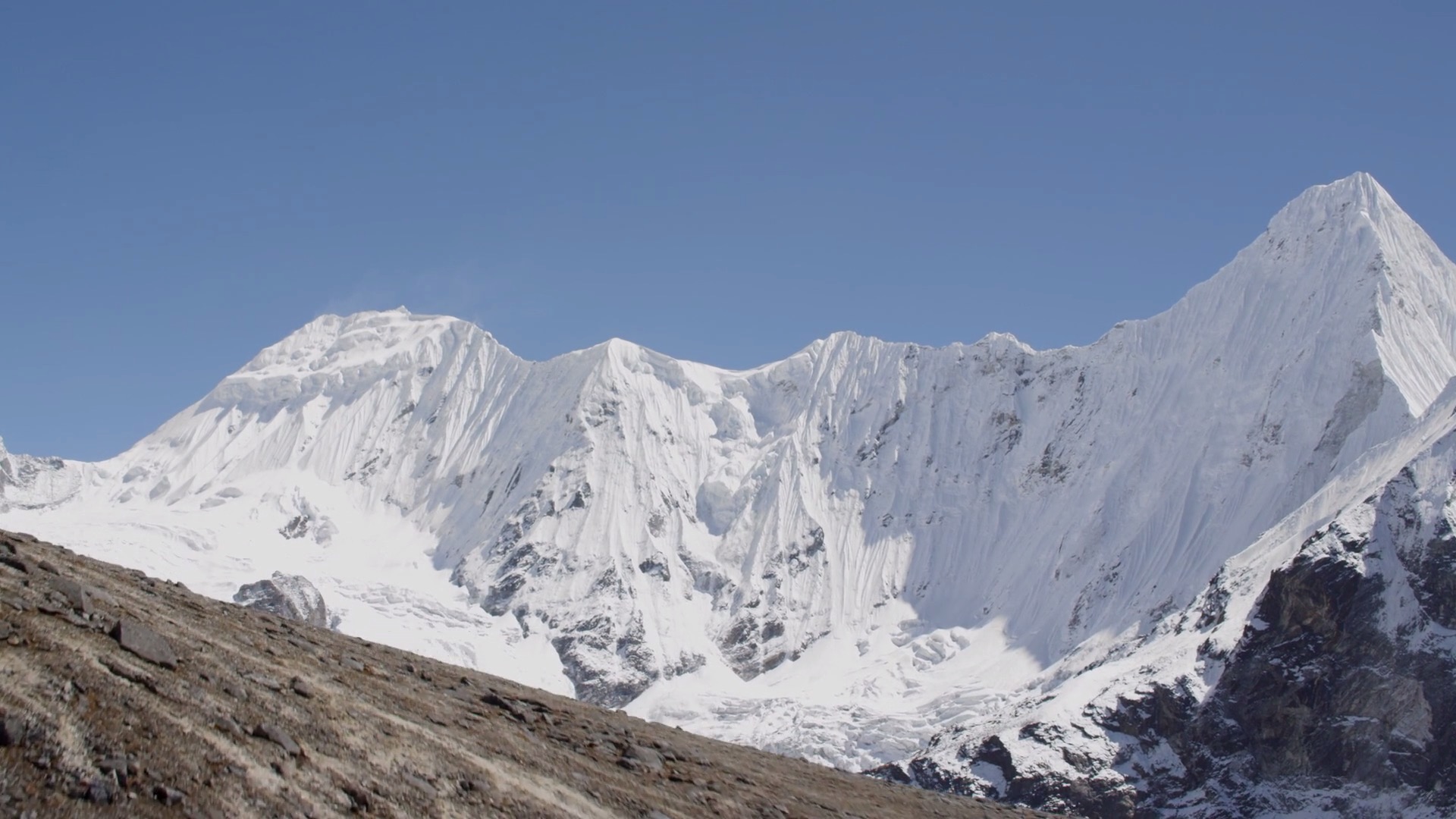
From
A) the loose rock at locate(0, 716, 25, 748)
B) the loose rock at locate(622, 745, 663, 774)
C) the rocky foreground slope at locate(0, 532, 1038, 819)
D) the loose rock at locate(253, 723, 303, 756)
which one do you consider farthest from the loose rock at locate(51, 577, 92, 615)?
the loose rock at locate(622, 745, 663, 774)

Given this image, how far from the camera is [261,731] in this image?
64.8ft

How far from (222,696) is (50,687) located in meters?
3.33

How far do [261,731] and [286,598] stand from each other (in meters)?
186

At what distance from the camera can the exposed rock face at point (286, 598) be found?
7520 inches

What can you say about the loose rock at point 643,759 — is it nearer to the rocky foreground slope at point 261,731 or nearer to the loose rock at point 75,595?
the rocky foreground slope at point 261,731

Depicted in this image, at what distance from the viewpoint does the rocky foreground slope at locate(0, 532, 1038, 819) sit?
16.8 meters

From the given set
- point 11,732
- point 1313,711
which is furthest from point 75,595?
point 1313,711

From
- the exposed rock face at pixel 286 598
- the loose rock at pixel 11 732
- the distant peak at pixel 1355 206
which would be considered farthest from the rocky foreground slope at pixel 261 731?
the distant peak at pixel 1355 206

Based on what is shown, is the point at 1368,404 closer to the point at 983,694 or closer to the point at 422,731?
the point at 983,694

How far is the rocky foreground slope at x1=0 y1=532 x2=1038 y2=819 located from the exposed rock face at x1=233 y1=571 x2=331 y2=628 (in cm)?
16913

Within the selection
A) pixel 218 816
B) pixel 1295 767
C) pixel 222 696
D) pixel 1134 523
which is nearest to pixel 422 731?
pixel 222 696

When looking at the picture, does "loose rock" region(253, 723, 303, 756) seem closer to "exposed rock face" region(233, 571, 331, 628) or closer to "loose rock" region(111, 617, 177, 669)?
"loose rock" region(111, 617, 177, 669)

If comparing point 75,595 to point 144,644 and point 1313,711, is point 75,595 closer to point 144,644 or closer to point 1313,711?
point 144,644

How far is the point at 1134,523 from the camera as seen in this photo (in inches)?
7495
